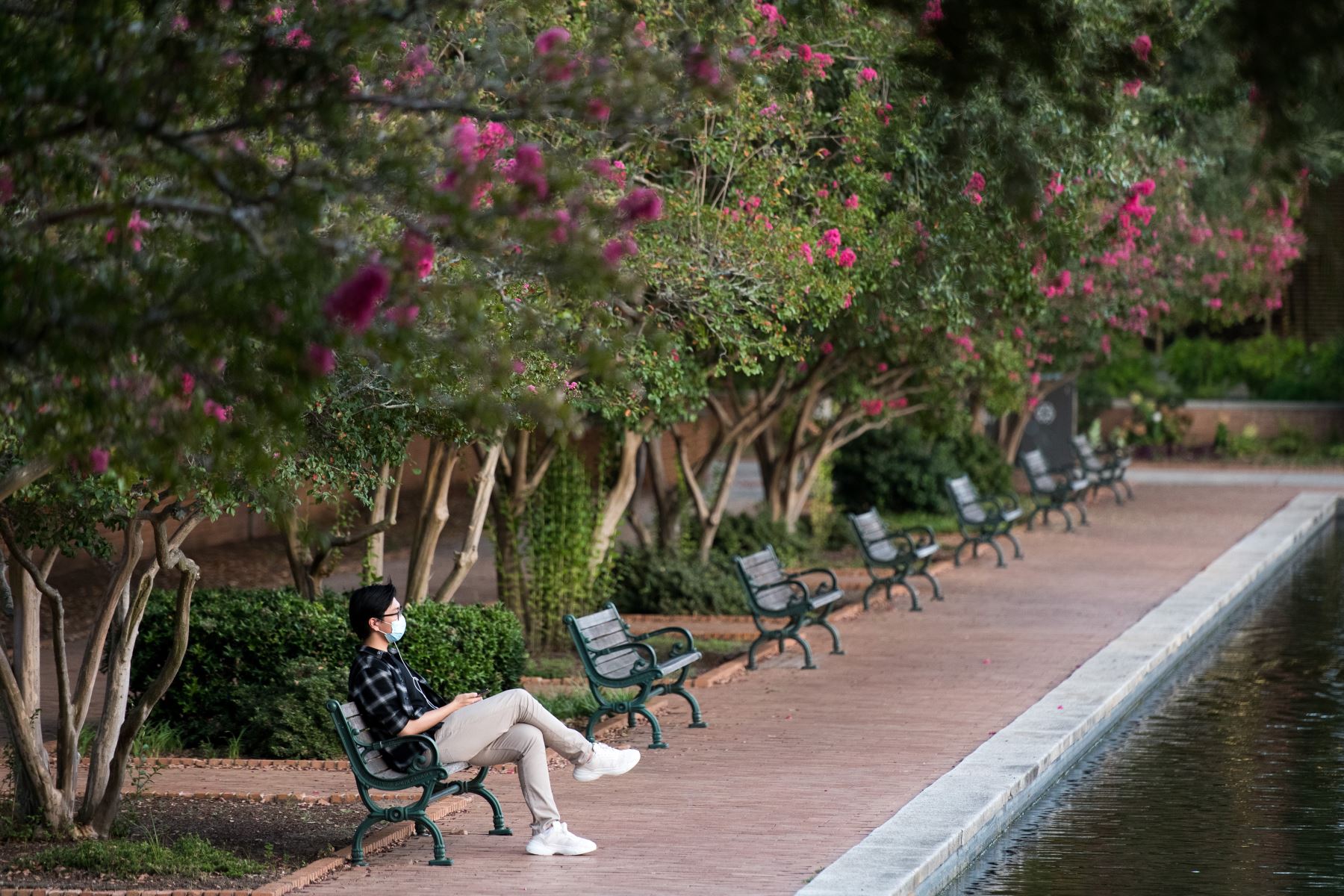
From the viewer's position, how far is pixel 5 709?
7.01m

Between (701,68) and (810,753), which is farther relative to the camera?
(810,753)

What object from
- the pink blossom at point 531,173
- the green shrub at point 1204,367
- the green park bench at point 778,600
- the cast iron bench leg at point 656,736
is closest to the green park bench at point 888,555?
the green park bench at point 778,600

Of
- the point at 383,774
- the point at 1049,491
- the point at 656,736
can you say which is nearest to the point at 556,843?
the point at 383,774

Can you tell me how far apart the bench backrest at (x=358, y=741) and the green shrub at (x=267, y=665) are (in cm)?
185

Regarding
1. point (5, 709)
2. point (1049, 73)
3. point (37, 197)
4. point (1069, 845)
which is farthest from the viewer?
point (1069, 845)

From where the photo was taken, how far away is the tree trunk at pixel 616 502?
1298 cm

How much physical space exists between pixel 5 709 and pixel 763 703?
4.75 meters

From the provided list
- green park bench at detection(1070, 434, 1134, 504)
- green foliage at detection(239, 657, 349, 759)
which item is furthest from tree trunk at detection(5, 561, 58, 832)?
green park bench at detection(1070, 434, 1134, 504)

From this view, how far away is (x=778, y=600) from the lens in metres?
12.0

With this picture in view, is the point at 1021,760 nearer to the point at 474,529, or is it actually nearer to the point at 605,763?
the point at 605,763

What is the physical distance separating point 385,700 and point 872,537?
27.3 ft

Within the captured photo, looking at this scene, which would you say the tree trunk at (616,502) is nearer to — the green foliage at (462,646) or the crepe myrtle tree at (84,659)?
the green foliage at (462,646)

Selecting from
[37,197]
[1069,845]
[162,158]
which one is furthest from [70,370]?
[1069,845]

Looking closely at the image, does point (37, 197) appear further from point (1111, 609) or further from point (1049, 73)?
point (1111, 609)
